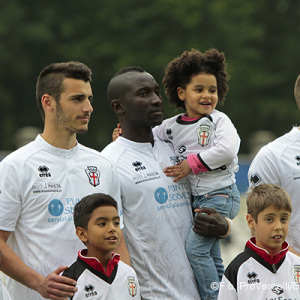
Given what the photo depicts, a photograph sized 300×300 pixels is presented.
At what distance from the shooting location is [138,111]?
593 cm

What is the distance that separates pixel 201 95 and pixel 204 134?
0.30 m

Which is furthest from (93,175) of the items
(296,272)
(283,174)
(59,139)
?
(296,272)

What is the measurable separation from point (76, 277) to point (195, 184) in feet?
4.22

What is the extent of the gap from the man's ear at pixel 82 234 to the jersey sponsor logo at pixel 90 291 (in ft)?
0.98

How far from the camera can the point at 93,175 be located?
5.58 metres

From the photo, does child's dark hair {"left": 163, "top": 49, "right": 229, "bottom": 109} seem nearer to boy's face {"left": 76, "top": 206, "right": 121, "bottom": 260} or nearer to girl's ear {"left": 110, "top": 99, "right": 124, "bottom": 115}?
girl's ear {"left": 110, "top": 99, "right": 124, "bottom": 115}

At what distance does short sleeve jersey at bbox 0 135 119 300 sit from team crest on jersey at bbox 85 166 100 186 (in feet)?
0.24

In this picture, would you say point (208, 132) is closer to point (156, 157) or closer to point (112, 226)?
point (156, 157)

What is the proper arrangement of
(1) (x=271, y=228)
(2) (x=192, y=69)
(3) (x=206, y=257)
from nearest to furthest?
(1) (x=271, y=228), (3) (x=206, y=257), (2) (x=192, y=69)

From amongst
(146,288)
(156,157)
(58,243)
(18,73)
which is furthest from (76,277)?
(18,73)

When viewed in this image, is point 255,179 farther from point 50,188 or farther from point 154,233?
point 50,188

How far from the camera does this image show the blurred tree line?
30047 mm

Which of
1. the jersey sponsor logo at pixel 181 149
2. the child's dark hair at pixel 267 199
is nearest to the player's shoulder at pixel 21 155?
the jersey sponsor logo at pixel 181 149

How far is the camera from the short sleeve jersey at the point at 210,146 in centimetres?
588
